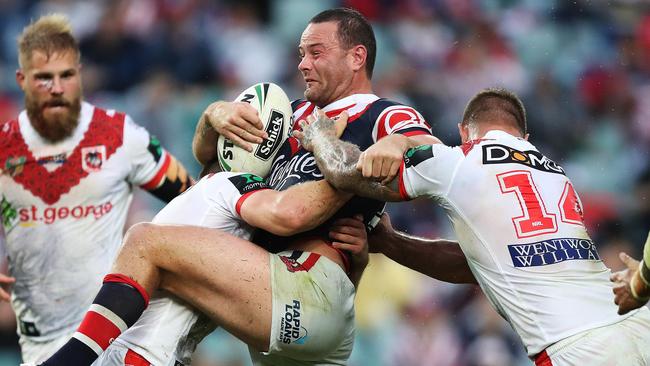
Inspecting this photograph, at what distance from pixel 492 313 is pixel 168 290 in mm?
4029

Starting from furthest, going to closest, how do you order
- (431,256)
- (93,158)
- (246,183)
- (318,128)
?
(93,158), (431,256), (318,128), (246,183)

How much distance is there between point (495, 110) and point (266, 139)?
1162 millimetres

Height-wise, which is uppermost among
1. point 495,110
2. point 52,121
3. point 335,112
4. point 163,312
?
point 495,110

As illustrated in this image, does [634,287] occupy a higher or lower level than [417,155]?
lower

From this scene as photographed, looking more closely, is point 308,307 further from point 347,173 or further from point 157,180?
point 157,180

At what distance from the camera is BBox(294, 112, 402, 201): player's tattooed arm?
4898mm

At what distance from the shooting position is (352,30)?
18.7ft

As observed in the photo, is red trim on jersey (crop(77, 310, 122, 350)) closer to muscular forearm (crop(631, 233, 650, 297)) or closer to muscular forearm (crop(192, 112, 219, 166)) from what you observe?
muscular forearm (crop(192, 112, 219, 166))

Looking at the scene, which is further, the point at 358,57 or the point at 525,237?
the point at 358,57

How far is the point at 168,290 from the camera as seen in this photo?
486 centimetres

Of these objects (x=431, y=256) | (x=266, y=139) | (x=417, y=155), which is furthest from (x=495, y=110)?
(x=266, y=139)

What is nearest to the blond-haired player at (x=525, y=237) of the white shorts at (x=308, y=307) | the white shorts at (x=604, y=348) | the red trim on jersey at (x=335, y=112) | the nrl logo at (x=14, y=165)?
the white shorts at (x=604, y=348)

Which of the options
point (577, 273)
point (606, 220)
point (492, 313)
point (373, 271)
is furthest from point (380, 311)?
point (577, 273)

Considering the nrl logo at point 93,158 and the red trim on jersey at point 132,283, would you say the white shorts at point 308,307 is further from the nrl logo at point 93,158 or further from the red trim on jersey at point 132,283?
the nrl logo at point 93,158
